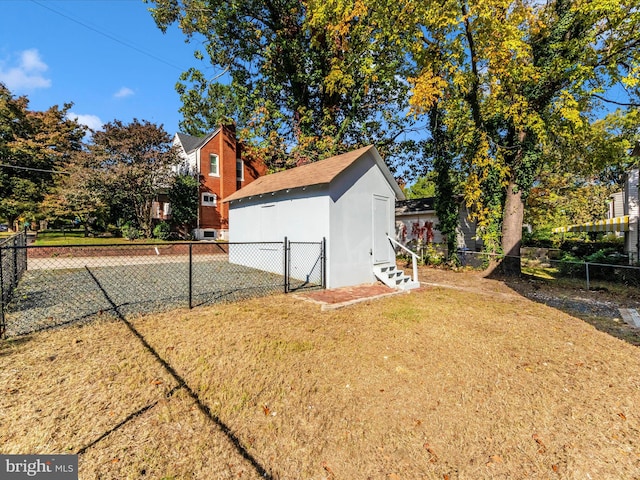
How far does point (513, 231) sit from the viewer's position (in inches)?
487

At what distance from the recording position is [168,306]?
642 centimetres

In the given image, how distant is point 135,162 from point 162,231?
498 centimetres

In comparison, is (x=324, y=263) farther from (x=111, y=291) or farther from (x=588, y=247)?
(x=588, y=247)

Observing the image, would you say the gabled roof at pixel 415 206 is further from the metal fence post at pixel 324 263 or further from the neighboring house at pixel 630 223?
the metal fence post at pixel 324 263

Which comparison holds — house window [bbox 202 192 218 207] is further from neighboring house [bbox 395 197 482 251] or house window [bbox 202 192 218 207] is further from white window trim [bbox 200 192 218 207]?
neighboring house [bbox 395 197 482 251]

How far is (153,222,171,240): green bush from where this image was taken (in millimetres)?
21109

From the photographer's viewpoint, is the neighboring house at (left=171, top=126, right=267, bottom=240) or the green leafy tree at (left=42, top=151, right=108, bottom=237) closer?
the green leafy tree at (left=42, top=151, right=108, bottom=237)

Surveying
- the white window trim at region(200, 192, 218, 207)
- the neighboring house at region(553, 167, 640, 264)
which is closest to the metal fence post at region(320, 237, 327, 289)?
the neighboring house at region(553, 167, 640, 264)

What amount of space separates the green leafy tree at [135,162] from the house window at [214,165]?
3464 millimetres

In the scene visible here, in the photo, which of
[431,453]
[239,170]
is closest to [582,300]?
[431,453]

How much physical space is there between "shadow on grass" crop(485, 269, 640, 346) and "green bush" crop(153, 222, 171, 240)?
68.0 ft

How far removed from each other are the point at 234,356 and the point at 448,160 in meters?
14.7

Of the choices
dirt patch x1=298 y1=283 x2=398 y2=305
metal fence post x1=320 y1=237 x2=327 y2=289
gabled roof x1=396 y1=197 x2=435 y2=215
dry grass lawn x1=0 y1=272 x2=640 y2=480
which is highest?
gabled roof x1=396 y1=197 x2=435 y2=215

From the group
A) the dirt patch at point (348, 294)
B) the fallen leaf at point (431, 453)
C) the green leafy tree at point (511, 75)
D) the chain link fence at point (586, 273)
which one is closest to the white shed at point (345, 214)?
the dirt patch at point (348, 294)
